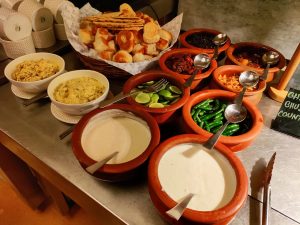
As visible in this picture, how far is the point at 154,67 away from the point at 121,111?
428mm

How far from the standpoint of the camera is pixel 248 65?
1.20 meters

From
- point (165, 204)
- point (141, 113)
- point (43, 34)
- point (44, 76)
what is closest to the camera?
point (165, 204)

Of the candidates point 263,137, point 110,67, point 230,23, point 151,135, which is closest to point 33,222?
point 110,67

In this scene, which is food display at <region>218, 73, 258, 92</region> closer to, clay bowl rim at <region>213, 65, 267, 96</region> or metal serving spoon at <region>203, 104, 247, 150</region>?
clay bowl rim at <region>213, 65, 267, 96</region>

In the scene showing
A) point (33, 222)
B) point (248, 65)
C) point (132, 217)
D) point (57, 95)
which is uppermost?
point (248, 65)

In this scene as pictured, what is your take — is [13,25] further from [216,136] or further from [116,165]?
[216,136]

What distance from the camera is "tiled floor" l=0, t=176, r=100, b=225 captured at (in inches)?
69.7

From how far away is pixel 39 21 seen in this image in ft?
4.62

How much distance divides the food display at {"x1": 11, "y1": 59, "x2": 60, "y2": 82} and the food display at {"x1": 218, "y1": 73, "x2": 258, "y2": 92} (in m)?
0.75

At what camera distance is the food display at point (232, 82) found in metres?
1.08

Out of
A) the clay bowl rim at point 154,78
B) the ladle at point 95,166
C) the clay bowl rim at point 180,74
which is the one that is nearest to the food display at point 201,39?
the clay bowl rim at point 180,74

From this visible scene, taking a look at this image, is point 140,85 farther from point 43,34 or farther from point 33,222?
point 33,222

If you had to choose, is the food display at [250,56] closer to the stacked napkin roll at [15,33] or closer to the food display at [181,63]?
the food display at [181,63]

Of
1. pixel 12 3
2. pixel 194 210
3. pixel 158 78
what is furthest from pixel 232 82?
pixel 12 3
